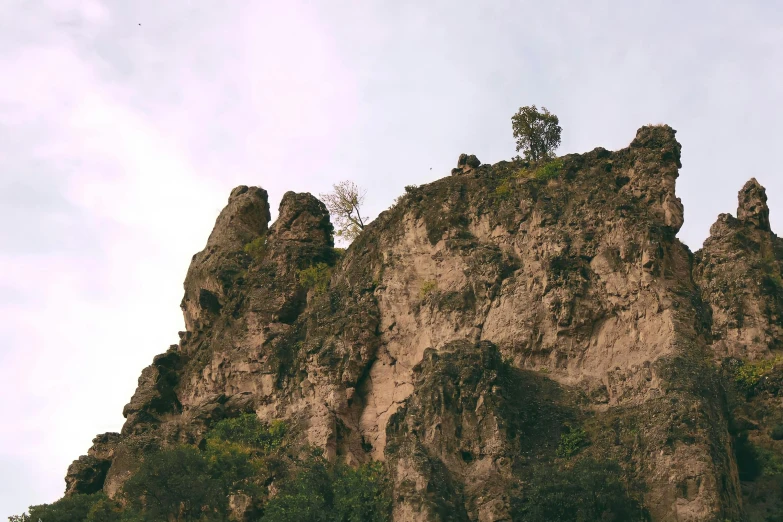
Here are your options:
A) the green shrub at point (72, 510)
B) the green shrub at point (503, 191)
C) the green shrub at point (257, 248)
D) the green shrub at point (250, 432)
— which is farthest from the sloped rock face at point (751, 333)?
the green shrub at point (72, 510)

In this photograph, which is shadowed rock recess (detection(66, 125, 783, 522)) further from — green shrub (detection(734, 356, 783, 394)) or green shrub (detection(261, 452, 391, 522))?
green shrub (detection(261, 452, 391, 522))

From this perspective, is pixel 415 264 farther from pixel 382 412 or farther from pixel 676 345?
pixel 676 345

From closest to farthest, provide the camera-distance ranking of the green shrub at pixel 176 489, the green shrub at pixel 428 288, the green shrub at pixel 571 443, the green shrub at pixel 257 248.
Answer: the green shrub at pixel 571 443 < the green shrub at pixel 176 489 < the green shrub at pixel 428 288 < the green shrub at pixel 257 248

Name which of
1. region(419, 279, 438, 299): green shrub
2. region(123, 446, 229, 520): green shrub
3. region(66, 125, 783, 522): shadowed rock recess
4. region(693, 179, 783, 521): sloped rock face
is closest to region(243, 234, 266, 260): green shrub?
region(66, 125, 783, 522): shadowed rock recess

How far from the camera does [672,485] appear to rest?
149 feet

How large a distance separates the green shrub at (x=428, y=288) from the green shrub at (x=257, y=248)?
1144 centimetres

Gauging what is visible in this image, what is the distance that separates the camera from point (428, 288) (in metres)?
59.1

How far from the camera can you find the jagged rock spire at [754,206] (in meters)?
55.5

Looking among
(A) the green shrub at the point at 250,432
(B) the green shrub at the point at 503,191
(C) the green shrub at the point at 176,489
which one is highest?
(B) the green shrub at the point at 503,191

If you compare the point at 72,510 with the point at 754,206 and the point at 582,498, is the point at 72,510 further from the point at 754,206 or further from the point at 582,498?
the point at 754,206

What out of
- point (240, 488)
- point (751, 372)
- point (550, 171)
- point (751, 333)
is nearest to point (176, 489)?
point (240, 488)

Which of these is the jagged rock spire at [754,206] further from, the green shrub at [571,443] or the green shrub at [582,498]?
the green shrub at [582,498]

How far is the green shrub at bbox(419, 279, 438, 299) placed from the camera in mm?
58938

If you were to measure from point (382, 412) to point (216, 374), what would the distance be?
34.5ft
